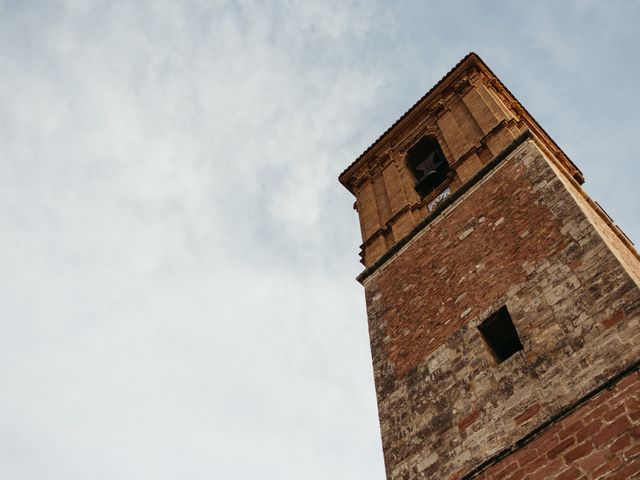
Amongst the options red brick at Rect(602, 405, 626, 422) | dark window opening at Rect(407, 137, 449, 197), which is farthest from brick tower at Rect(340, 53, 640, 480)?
dark window opening at Rect(407, 137, 449, 197)

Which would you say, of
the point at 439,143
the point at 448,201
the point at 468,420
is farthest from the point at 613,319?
the point at 439,143

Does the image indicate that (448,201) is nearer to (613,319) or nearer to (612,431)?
(613,319)

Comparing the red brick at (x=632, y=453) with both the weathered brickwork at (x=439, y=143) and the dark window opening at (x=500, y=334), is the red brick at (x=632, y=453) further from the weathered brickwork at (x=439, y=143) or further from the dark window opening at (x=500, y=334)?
the weathered brickwork at (x=439, y=143)

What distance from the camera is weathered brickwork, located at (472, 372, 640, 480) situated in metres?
6.28

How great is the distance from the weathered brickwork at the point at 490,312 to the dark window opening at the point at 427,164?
245cm

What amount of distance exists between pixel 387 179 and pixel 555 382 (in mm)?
8061

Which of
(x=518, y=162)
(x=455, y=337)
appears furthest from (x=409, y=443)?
(x=518, y=162)

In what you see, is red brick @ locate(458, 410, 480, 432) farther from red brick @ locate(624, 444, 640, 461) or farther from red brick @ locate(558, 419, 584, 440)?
red brick @ locate(624, 444, 640, 461)

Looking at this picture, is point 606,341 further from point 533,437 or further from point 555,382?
point 533,437

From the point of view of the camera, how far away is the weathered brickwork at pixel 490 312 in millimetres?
7434

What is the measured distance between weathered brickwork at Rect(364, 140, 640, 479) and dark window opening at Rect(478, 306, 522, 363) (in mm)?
117

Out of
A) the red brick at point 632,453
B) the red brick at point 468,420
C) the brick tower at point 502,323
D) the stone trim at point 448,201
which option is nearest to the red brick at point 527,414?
the brick tower at point 502,323

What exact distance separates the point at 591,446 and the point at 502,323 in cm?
244

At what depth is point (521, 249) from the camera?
9.25 metres
